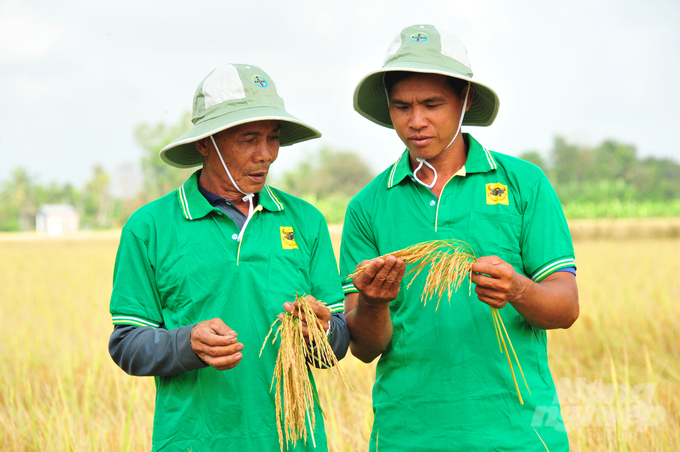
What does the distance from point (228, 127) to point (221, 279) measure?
22.4 inches

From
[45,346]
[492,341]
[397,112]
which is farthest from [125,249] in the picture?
[45,346]

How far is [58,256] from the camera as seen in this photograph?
17.5 meters

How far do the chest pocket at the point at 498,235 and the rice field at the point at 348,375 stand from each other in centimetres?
162

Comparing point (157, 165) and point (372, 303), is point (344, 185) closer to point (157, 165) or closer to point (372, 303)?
point (157, 165)

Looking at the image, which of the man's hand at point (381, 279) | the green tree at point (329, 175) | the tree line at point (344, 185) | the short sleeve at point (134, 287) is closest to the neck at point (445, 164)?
the man's hand at point (381, 279)

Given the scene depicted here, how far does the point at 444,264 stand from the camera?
2.04 meters

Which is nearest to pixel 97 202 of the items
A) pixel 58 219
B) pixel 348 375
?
pixel 58 219

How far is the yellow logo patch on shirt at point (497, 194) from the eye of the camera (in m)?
2.22

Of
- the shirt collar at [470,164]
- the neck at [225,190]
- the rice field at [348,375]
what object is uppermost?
the shirt collar at [470,164]

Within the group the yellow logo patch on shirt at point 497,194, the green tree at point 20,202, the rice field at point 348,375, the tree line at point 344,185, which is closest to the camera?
the yellow logo patch on shirt at point 497,194

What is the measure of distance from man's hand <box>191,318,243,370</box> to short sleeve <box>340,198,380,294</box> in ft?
2.32

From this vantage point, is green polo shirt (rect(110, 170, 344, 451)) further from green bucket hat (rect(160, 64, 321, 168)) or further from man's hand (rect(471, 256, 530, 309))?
man's hand (rect(471, 256, 530, 309))

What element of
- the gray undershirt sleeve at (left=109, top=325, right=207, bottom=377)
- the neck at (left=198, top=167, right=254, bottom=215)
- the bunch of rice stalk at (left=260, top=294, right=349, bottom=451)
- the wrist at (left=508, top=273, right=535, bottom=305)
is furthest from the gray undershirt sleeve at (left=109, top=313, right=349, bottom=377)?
the wrist at (left=508, top=273, right=535, bottom=305)

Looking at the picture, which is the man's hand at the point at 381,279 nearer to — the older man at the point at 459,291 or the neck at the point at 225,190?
the older man at the point at 459,291
